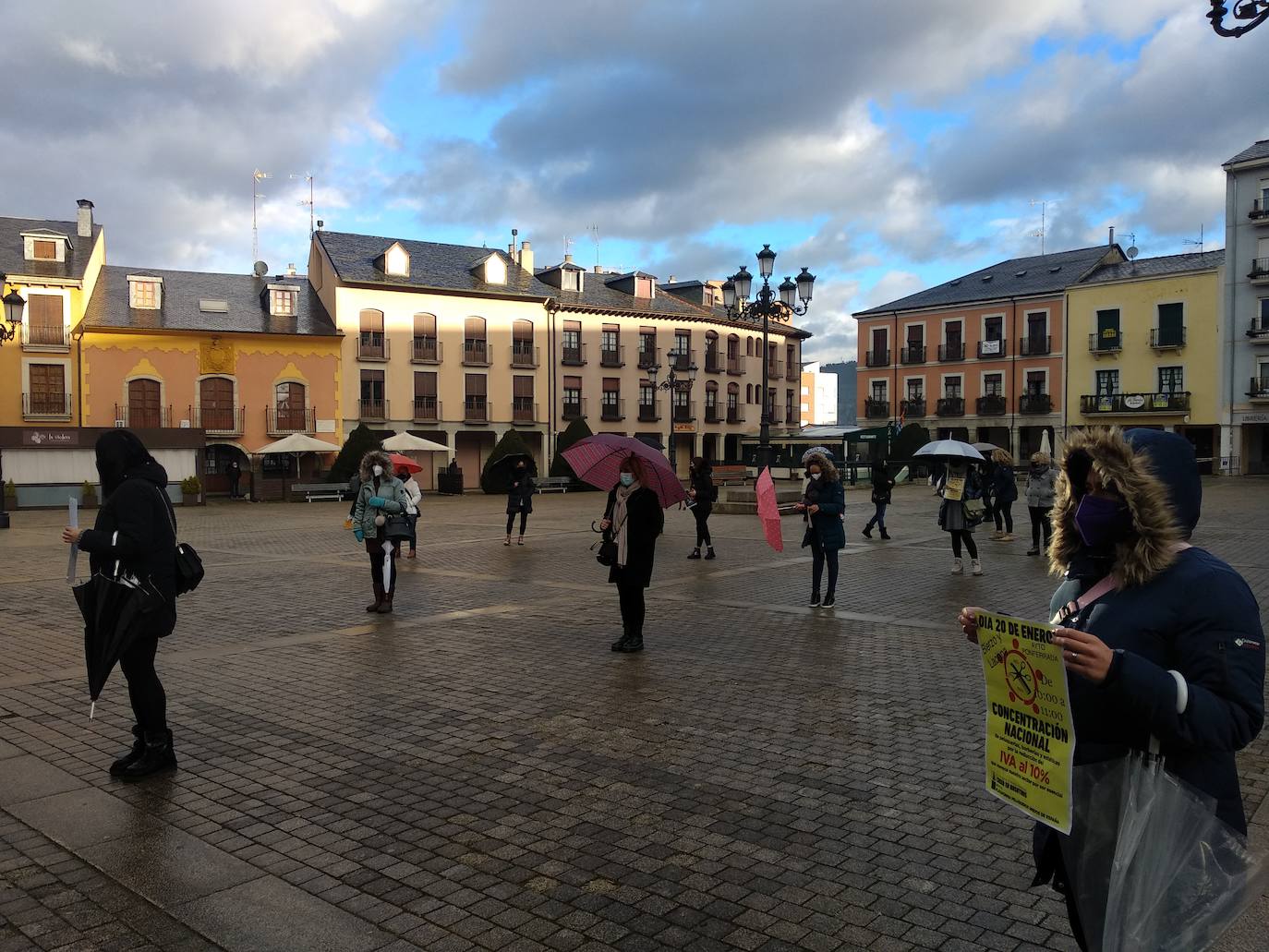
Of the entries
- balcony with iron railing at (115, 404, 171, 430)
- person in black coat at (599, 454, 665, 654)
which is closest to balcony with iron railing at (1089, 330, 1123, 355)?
balcony with iron railing at (115, 404, 171, 430)

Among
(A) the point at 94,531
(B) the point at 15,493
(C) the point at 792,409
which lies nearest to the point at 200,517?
(B) the point at 15,493

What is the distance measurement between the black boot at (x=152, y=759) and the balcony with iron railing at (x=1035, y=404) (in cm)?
5383

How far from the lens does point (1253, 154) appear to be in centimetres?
4416

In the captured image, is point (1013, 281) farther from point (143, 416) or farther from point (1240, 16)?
point (1240, 16)

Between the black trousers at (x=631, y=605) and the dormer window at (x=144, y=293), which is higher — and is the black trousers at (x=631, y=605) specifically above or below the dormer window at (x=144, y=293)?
below

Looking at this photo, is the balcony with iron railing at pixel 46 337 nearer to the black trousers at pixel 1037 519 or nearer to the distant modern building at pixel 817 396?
the black trousers at pixel 1037 519

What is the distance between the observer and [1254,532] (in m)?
18.2

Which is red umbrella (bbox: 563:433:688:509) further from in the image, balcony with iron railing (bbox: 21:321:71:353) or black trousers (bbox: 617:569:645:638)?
balcony with iron railing (bbox: 21:321:71:353)

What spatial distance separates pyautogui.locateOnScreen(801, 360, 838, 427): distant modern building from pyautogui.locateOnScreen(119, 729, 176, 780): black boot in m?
131

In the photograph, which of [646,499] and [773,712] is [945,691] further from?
[646,499]

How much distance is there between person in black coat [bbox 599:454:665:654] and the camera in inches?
319


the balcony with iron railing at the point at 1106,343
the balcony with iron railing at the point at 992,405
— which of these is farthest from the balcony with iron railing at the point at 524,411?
the balcony with iron railing at the point at 1106,343

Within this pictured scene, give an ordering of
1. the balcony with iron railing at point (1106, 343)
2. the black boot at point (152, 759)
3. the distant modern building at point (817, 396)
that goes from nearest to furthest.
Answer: the black boot at point (152, 759) → the balcony with iron railing at point (1106, 343) → the distant modern building at point (817, 396)

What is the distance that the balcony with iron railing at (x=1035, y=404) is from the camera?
52.5 m
